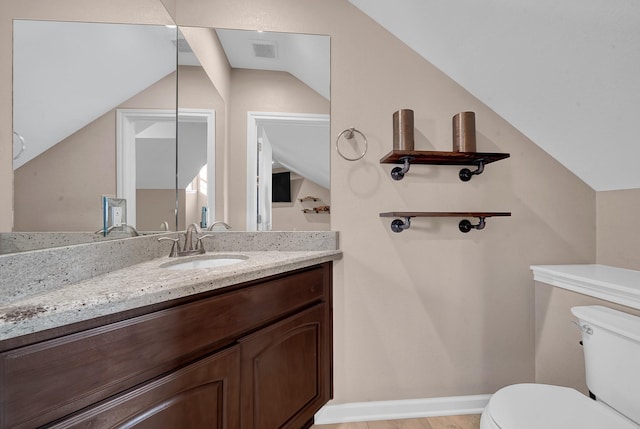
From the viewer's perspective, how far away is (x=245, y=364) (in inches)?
37.0

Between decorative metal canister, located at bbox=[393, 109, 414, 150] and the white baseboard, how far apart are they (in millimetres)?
1397

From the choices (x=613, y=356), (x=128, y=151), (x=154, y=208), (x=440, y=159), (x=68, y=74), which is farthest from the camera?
(x=440, y=159)

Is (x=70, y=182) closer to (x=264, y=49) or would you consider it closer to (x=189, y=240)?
(x=189, y=240)

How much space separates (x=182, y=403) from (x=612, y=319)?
1586 mm

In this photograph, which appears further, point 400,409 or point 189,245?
point 400,409

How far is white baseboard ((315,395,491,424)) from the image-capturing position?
1.43 meters

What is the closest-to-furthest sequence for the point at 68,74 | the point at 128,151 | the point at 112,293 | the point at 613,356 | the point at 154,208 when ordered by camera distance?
the point at 112,293
the point at 68,74
the point at 613,356
the point at 128,151
the point at 154,208

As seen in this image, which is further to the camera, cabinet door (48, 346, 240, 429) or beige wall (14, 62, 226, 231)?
beige wall (14, 62, 226, 231)

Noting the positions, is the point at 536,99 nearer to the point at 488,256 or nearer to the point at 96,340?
the point at 488,256

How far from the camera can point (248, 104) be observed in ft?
4.85

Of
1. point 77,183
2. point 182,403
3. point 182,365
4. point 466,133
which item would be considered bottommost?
point 182,403

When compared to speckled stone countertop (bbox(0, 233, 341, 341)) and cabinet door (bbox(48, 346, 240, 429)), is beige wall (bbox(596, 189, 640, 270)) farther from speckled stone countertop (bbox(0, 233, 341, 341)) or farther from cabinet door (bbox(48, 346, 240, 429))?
cabinet door (bbox(48, 346, 240, 429))

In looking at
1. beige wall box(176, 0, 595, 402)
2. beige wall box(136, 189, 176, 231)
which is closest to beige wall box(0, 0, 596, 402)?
beige wall box(176, 0, 595, 402)

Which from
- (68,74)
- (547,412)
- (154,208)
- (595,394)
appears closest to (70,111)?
(68,74)
